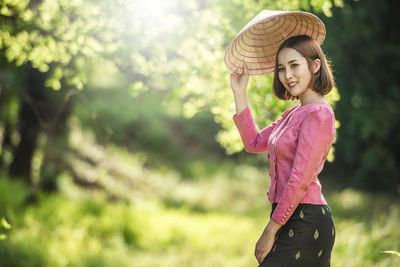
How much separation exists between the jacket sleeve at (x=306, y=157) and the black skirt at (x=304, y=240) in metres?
0.09

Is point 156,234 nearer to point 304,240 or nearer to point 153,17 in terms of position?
point 153,17

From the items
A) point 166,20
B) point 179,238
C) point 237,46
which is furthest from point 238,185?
point 237,46

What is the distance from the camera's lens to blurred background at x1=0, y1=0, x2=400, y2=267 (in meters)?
4.05

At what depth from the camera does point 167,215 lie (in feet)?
26.0

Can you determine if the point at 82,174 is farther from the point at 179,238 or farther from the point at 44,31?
the point at 44,31

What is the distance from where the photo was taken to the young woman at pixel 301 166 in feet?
5.88

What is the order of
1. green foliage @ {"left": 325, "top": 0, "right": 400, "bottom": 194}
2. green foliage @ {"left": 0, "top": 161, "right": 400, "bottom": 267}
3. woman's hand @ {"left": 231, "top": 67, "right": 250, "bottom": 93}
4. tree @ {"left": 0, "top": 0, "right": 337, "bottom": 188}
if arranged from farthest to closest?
1. green foliage @ {"left": 325, "top": 0, "right": 400, "bottom": 194}
2. green foliage @ {"left": 0, "top": 161, "right": 400, "bottom": 267}
3. tree @ {"left": 0, "top": 0, "right": 337, "bottom": 188}
4. woman's hand @ {"left": 231, "top": 67, "right": 250, "bottom": 93}

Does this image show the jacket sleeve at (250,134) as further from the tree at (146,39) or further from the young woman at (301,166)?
the tree at (146,39)

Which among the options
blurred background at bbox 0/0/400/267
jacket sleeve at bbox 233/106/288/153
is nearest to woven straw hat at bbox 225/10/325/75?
jacket sleeve at bbox 233/106/288/153

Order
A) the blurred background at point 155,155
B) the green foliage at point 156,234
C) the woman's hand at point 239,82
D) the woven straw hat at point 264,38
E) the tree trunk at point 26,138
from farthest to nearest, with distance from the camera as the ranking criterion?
the tree trunk at point 26,138 → the green foliage at point 156,234 → the blurred background at point 155,155 → the woman's hand at point 239,82 → the woven straw hat at point 264,38

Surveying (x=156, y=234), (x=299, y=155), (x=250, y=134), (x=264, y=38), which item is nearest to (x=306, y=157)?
(x=299, y=155)

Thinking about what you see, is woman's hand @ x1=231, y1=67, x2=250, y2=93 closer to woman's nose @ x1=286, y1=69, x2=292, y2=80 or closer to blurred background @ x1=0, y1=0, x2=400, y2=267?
woman's nose @ x1=286, y1=69, x2=292, y2=80

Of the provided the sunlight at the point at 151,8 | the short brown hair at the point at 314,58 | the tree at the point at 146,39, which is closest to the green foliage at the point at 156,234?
the tree at the point at 146,39

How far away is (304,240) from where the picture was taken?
1848mm
